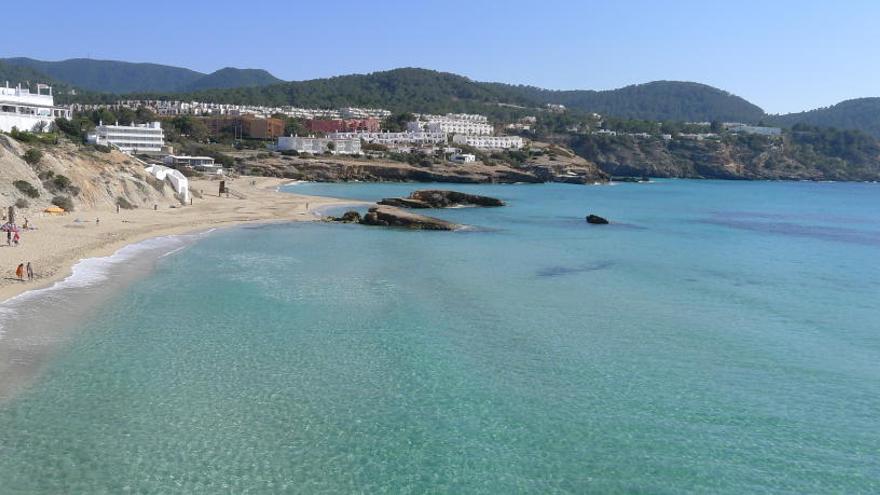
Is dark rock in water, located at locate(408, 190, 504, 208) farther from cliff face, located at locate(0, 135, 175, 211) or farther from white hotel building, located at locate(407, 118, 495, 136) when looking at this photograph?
white hotel building, located at locate(407, 118, 495, 136)

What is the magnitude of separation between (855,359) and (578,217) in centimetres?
4035

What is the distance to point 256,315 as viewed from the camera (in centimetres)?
2166

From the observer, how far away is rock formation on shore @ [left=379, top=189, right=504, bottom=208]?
5847cm

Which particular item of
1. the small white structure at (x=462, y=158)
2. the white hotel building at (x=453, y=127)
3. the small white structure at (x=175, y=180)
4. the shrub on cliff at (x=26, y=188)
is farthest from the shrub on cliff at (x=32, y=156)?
the white hotel building at (x=453, y=127)

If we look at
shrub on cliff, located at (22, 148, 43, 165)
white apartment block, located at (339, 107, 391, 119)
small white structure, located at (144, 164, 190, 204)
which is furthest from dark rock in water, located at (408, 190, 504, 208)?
white apartment block, located at (339, 107, 391, 119)

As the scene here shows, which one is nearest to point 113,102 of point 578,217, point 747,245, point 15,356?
point 578,217

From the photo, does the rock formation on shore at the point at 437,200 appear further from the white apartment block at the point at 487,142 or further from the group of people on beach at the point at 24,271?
the white apartment block at the point at 487,142

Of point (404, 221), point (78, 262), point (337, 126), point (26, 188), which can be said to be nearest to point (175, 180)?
Answer: point (26, 188)

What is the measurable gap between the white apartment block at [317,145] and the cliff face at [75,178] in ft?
202

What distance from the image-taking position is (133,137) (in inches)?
3529

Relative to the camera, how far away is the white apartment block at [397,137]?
136m

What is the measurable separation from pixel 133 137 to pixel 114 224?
186ft

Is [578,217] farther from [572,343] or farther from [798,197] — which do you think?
[798,197]

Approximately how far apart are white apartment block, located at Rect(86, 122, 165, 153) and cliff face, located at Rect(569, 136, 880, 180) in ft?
312
